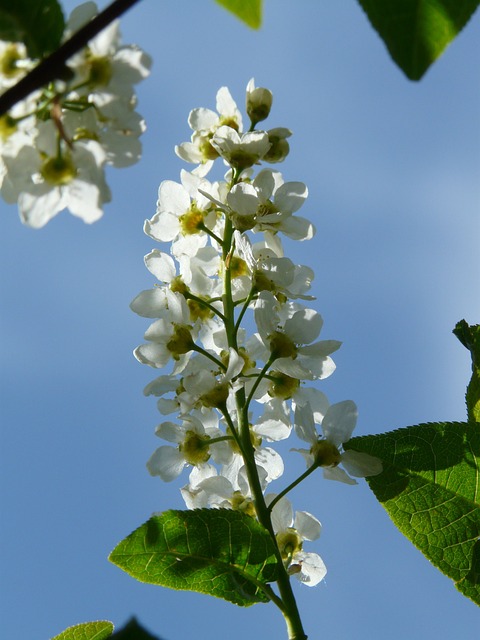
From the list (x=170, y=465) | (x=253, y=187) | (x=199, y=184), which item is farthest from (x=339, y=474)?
(x=199, y=184)

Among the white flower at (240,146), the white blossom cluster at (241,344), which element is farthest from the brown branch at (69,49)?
the white flower at (240,146)

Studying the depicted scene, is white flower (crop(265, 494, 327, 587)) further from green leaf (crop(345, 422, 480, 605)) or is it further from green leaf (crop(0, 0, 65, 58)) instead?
green leaf (crop(0, 0, 65, 58))

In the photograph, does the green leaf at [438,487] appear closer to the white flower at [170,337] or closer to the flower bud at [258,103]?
the white flower at [170,337]

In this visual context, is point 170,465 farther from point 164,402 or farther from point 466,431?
point 466,431

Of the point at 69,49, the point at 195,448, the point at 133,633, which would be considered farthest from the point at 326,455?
the point at 69,49

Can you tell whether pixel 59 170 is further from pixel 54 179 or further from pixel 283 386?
pixel 283 386

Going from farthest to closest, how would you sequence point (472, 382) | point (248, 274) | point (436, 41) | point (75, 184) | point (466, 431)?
point (248, 274) < point (472, 382) < point (466, 431) < point (75, 184) < point (436, 41)
